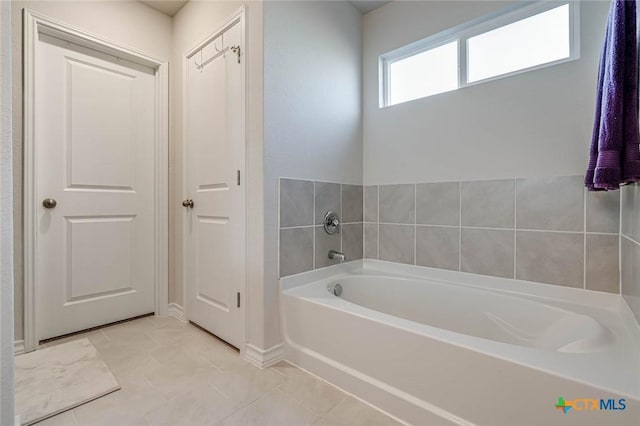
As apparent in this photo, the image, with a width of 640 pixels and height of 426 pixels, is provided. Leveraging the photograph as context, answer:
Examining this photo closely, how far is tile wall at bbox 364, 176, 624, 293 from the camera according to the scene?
1460 mm

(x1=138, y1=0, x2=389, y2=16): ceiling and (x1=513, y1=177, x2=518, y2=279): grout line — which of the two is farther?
(x1=138, y1=0, x2=389, y2=16): ceiling

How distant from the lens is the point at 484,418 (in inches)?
39.5

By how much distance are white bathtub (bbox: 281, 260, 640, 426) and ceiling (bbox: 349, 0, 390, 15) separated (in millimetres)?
1997

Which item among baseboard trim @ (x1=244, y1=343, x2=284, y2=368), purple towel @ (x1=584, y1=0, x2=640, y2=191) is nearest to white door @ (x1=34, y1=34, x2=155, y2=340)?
baseboard trim @ (x1=244, y1=343, x2=284, y2=368)

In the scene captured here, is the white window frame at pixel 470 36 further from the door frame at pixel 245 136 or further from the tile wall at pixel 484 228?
the door frame at pixel 245 136

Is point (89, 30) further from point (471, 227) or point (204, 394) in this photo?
point (471, 227)

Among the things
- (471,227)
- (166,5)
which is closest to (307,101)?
(471,227)

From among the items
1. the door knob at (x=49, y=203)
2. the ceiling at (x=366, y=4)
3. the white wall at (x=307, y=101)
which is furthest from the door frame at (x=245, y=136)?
the ceiling at (x=366, y=4)

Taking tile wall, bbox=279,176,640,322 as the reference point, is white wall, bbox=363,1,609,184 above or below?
above

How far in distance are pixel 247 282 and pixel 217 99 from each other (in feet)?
3.98

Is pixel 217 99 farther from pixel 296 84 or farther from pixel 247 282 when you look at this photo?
pixel 247 282

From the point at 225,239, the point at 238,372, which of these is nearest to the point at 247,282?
the point at 225,239

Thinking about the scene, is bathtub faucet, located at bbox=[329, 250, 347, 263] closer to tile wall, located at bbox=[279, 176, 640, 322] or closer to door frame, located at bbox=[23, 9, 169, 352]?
tile wall, located at bbox=[279, 176, 640, 322]

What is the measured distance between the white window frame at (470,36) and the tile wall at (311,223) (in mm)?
837
